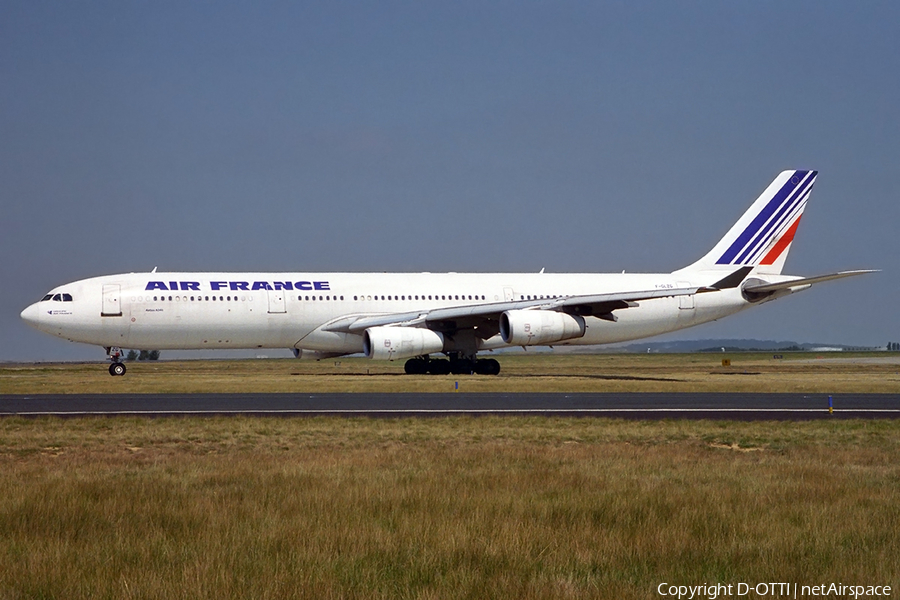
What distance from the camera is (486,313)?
36.2 metres

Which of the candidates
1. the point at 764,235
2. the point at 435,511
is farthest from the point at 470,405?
the point at 764,235

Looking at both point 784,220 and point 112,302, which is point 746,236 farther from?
point 112,302

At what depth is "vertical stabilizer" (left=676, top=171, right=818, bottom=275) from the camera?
1752 inches

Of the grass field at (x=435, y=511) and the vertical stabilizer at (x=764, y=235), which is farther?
the vertical stabilizer at (x=764, y=235)

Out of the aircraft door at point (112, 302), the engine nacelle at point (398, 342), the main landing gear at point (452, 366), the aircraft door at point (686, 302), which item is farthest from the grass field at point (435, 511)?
the aircraft door at point (686, 302)

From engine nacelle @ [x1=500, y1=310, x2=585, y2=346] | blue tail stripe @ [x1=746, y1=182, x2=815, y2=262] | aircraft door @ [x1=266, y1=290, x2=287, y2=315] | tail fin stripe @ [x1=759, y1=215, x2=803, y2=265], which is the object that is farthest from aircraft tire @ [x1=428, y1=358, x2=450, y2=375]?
tail fin stripe @ [x1=759, y1=215, x2=803, y2=265]

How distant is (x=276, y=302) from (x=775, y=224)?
77.4 ft

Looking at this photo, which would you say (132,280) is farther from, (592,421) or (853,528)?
(853,528)

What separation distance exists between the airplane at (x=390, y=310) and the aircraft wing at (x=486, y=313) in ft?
0.17

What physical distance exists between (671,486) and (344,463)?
175 inches

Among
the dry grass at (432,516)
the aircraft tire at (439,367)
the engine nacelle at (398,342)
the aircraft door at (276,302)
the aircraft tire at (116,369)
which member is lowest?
the dry grass at (432,516)

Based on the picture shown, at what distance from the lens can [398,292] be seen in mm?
39375

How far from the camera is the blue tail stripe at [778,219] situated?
44531mm

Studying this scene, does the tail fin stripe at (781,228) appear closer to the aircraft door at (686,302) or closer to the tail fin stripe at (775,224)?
the tail fin stripe at (775,224)
